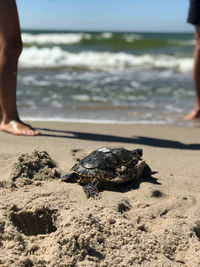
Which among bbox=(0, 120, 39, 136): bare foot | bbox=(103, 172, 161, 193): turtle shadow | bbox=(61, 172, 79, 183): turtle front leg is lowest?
bbox=(0, 120, 39, 136): bare foot

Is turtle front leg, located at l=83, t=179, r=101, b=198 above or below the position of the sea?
above

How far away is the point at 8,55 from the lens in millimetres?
3816

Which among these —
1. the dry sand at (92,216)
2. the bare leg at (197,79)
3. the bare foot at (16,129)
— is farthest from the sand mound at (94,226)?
the bare leg at (197,79)

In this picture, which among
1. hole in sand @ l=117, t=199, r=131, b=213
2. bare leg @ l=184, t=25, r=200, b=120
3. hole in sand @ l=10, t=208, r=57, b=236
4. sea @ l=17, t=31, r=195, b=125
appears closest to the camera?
hole in sand @ l=10, t=208, r=57, b=236

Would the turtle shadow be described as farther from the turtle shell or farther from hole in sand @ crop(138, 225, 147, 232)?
hole in sand @ crop(138, 225, 147, 232)

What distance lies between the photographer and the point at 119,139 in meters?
3.99

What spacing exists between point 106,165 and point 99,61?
1190cm

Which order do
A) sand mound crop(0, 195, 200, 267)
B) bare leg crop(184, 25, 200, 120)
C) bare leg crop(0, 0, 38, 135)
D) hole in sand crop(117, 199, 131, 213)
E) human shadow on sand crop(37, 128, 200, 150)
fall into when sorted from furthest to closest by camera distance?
bare leg crop(184, 25, 200, 120) → human shadow on sand crop(37, 128, 200, 150) → bare leg crop(0, 0, 38, 135) → hole in sand crop(117, 199, 131, 213) → sand mound crop(0, 195, 200, 267)

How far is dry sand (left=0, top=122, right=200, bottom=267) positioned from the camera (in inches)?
69.9

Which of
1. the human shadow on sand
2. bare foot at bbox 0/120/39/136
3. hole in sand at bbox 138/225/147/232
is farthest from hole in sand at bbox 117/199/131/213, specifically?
bare foot at bbox 0/120/39/136

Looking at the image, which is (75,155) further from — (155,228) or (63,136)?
(155,228)

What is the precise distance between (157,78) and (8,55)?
649cm

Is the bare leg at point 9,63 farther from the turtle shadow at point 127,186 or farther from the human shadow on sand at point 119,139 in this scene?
the turtle shadow at point 127,186

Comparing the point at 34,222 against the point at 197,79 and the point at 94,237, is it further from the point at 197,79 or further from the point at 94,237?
the point at 197,79
